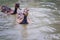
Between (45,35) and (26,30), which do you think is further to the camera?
(26,30)

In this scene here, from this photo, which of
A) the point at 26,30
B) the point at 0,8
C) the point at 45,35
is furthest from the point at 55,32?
the point at 0,8

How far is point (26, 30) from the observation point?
45.6ft

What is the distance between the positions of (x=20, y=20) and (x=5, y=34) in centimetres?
356

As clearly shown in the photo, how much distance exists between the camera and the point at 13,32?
1346cm

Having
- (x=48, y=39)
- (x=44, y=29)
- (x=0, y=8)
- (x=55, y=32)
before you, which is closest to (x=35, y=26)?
(x=44, y=29)

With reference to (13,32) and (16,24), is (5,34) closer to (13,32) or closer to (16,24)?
(13,32)

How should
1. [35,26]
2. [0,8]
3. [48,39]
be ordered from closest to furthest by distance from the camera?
[48,39] < [35,26] < [0,8]

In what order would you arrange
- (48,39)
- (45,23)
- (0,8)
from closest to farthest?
(48,39) < (45,23) < (0,8)

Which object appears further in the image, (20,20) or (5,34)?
(20,20)

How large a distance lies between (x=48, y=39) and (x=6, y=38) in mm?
2247

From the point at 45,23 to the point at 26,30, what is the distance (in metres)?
2.60

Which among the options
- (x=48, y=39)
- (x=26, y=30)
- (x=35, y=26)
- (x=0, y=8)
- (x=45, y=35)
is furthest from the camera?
(x=0, y=8)

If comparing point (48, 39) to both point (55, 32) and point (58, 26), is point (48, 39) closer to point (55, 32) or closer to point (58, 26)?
point (55, 32)

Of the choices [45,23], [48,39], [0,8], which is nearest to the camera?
[48,39]
